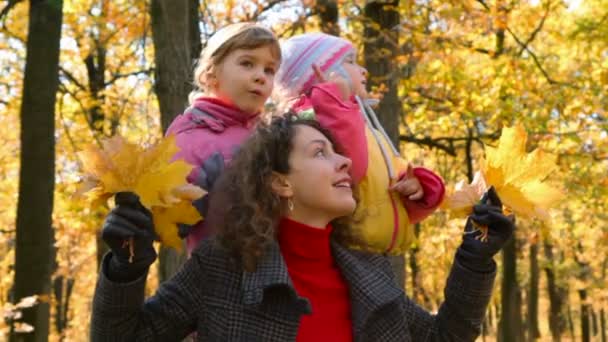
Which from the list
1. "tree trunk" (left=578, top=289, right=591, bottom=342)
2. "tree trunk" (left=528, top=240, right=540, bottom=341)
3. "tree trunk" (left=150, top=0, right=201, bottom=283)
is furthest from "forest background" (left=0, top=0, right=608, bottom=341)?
"tree trunk" (left=578, top=289, right=591, bottom=342)

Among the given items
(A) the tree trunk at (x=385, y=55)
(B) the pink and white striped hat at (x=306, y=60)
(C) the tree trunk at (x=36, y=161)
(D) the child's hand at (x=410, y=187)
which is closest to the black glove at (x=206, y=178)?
(B) the pink and white striped hat at (x=306, y=60)

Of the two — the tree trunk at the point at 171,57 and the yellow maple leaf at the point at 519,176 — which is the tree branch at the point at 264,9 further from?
the yellow maple leaf at the point at 519,176

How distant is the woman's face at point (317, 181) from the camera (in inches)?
98.0

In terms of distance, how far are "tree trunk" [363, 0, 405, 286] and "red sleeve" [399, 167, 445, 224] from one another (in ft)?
17.8

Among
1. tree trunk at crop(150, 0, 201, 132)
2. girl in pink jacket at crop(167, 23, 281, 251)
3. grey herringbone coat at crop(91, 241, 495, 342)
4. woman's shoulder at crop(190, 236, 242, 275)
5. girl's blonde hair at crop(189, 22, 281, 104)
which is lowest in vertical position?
grey herringbone coat at crop(91, 241, 495, 342)

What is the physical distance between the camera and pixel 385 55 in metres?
8.39

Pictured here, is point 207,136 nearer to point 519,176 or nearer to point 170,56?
point 519,176

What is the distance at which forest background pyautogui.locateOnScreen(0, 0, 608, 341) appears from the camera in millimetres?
6664

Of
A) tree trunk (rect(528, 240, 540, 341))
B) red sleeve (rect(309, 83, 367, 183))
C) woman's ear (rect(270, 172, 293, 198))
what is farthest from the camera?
tree trunk (rect(528, 240, 540, 341))

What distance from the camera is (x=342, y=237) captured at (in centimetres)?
269

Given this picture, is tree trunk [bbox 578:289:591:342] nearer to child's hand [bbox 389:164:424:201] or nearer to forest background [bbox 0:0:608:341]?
forest background [bbox 0:0:608:341]

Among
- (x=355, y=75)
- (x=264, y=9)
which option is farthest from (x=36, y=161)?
(x=355, y=75)

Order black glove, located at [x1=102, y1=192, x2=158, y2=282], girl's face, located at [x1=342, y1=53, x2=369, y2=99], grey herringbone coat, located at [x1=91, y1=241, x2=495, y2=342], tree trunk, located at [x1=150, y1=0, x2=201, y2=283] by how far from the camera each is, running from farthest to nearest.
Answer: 1. tree trunk, located at [x1=150, y1=0, x2=201, y2=283]
2. girl's face, located at [x1=342, y1=53, x2=369, y2=99]
3. grey herringbone coat, located at [x1=91, y1=241, x2=495, y2=342]
4. black glove, located at [x1=102, y1=192, x2=158, y2=282]

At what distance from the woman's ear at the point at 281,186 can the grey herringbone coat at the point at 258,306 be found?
183mm
